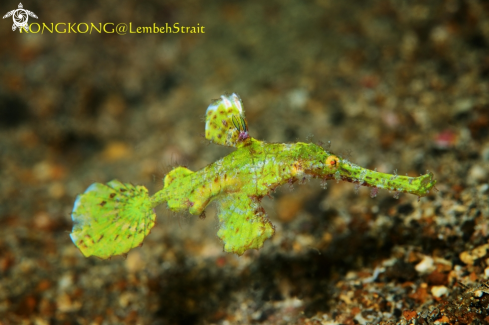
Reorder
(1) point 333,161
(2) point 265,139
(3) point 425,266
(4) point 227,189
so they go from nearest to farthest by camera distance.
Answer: (1) point 333,161 → (4) point 227,189 → (3) point 425,266 → (2) point 265,139

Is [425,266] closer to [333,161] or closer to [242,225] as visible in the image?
[333,161]

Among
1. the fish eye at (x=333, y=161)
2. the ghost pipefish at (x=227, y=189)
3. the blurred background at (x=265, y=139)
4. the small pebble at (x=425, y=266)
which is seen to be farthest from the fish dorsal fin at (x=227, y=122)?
the small pebble at (x=425, y=266)

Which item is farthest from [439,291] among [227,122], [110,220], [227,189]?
[110,220]

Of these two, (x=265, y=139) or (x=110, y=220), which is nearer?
(x=110, y=220)

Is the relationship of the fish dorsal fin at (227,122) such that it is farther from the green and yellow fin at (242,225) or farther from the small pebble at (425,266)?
the small pebble at (425,266)

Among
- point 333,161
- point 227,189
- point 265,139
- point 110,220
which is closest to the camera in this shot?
point 333,161

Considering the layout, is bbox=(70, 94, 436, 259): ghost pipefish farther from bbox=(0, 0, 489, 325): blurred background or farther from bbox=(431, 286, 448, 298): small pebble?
bbox=(431, 286, 448, 298): small pebble

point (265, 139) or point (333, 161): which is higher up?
point (265, 139)
